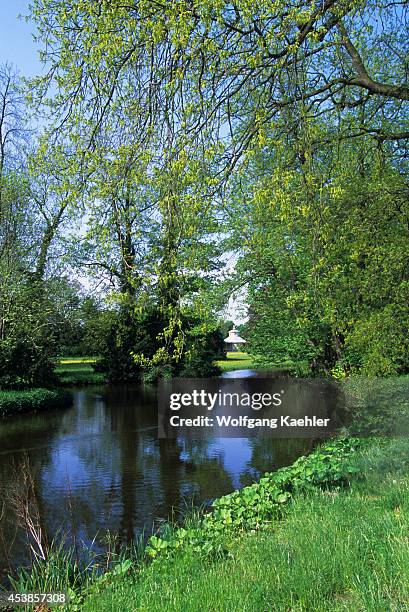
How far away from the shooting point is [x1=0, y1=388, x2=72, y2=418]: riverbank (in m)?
19.4

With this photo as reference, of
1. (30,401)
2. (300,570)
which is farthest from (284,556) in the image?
(30,401)

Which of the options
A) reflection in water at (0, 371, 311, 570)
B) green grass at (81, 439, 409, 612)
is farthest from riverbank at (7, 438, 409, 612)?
reflection in water at (0, 371, 311, 570)

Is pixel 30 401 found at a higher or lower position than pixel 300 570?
lower

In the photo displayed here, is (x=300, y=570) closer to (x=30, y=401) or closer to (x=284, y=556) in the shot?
(x=284, y=556)

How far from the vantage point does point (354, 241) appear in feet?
28.1

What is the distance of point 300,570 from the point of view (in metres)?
3.24

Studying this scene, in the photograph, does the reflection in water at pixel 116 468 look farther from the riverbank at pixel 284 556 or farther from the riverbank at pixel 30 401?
the riverbank at pixel 284 556

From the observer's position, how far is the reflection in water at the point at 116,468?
791 cm

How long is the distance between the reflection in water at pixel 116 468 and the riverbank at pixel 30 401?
1.02 metres

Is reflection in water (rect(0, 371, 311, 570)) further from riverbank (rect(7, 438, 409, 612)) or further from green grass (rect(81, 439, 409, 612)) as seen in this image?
green grass (rect(81, 439, 409, 612))

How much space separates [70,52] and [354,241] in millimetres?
5303

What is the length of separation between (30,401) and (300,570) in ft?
60.6

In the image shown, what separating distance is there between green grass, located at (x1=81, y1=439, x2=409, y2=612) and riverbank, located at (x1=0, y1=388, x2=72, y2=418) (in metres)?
16.0

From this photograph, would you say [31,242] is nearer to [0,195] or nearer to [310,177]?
[0,195]
